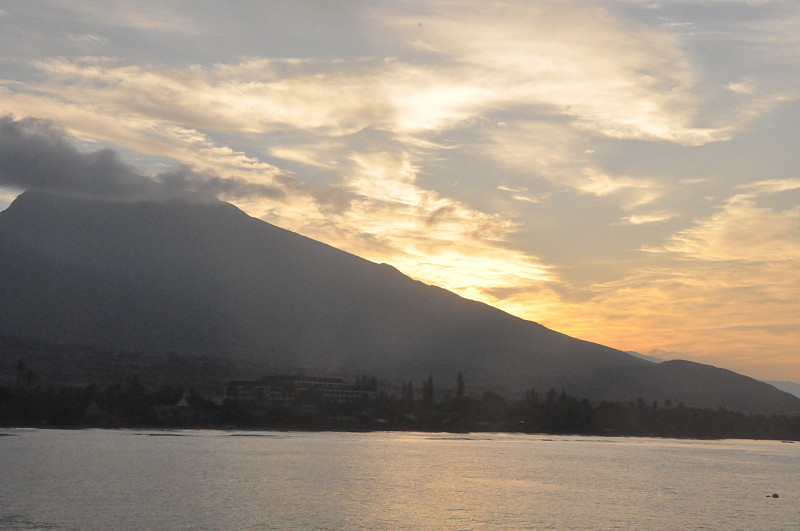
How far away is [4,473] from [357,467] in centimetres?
6611

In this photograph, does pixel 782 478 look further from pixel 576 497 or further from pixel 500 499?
pixel 500 499

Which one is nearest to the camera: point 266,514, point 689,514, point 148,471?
point 266,514

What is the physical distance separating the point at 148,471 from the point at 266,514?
58386mm

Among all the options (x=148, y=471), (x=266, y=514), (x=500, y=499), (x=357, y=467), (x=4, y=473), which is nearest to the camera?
(x=266, y=514)

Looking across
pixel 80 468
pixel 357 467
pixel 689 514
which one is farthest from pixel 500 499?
pixel 80 468

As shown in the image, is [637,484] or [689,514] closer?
[689,514]

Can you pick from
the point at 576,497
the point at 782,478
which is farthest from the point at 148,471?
the point at 782,478

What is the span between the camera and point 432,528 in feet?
Result: 329

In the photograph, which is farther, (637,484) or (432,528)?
(637,484)

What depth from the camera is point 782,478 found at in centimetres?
19200

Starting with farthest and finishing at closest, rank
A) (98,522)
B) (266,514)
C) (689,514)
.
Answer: (689,514) < (266,514) < (98,522)

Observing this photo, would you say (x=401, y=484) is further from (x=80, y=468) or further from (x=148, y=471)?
(x=80, y=468)

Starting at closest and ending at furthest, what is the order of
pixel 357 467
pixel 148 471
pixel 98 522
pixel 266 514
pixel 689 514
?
pixel 98 522 → pixel 266 514 → pixel 689 514 → pixel 148 471 → pixel 357 467

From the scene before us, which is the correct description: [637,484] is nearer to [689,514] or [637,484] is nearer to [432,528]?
[689,514]
